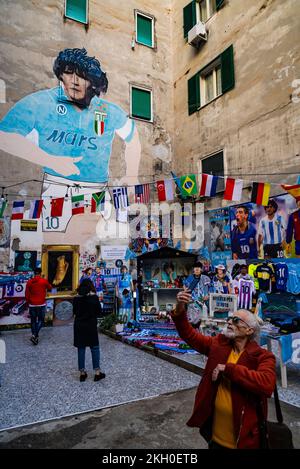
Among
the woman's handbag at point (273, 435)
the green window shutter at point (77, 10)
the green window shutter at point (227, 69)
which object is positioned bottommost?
the woman's handbag at point (273, 435)

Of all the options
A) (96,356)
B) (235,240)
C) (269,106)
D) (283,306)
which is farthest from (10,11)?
(283,306)

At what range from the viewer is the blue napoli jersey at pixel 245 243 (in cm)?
945

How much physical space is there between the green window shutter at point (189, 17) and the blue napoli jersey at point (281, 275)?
1072 cm

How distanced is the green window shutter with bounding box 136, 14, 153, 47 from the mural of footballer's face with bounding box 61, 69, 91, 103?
3.74 meters

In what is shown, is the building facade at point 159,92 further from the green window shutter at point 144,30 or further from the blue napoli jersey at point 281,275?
the blue napoli jersey at point 281,275

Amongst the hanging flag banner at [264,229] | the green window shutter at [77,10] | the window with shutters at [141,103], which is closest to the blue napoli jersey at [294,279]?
the hanging flag banner at [264,229]

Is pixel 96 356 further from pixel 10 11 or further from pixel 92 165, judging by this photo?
pixel 10 11

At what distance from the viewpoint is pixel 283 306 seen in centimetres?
849

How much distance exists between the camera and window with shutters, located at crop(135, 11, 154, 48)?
44.9 feet

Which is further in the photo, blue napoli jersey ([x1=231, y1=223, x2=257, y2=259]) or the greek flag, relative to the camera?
blue napoli jersey ([x1=231, y1=223, x2=257, y2=259])

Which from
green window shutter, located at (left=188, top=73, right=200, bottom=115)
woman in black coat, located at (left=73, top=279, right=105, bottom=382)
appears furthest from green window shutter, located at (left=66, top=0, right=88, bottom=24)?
woman in black coat, located at (left=73, top=279, right=105, bottom=382)

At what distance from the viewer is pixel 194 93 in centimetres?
1262

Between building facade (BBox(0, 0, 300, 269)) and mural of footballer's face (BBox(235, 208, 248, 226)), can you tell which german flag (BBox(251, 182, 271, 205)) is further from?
mural of footballer's face (BBox(235, 208, 248, 226))

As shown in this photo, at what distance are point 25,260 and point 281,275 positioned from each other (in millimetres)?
8239
